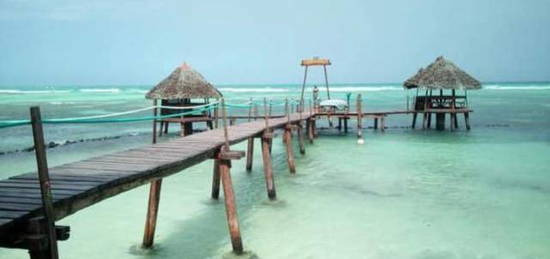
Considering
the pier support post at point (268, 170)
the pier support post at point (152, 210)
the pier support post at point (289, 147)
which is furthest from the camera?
the pier support post at point (289, 147)

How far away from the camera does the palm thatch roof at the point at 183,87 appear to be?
56.6ft

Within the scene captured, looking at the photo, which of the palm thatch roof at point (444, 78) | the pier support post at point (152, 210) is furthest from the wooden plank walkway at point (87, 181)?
the palm thatch roof at point (444, 78)

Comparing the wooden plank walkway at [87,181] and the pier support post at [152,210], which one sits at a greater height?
the wooden plank walkway at [87,181]

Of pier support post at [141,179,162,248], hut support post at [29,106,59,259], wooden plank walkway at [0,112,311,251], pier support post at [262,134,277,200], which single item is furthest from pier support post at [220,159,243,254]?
hut support post at [29,106,59,259]

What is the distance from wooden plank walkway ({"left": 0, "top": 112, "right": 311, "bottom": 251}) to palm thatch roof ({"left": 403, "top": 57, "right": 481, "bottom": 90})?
52.4ft

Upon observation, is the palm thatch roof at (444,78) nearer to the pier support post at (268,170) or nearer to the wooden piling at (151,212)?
the pier support post at (268,170)

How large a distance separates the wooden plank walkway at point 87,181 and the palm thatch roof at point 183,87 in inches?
431

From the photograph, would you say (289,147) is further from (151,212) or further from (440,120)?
(440,120)

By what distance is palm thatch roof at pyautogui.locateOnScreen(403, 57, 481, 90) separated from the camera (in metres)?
20.1

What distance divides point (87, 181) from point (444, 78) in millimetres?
18717

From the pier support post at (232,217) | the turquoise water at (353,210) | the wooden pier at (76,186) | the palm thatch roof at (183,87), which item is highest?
Result: the palm thatch roof at (183,87)

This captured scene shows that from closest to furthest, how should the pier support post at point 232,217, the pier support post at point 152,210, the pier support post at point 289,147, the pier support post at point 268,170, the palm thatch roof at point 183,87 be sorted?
the pier support post at point 232,217 < the pier support post at point 152,210 < the pier support post at point 268,170 < the pier support post at point 289,147 < the palm thatch roof at point 183,87

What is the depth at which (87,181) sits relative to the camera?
4.10 meters

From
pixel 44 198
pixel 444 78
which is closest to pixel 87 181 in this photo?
pixel 44 198
